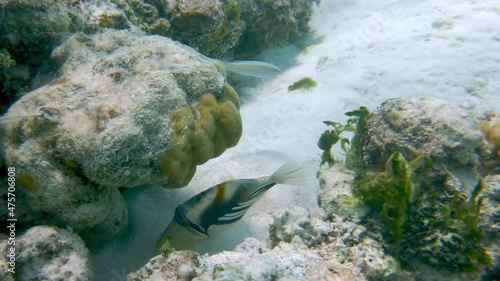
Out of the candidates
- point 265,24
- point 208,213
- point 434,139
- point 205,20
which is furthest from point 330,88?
point 208,213

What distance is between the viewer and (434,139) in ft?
9.53

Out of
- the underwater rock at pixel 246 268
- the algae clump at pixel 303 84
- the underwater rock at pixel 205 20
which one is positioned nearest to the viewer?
the underwater rock at pixel 246 268

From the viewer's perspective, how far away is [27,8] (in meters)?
2.98

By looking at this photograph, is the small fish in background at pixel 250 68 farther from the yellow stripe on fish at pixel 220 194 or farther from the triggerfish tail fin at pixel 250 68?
the yellow stripe on fish at pixel 220 194

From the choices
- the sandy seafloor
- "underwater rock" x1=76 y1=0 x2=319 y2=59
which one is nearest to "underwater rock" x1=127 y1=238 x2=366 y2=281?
the sandy seafloor

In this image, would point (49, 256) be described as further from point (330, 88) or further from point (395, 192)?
point (330, 88)

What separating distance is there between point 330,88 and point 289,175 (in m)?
2.73

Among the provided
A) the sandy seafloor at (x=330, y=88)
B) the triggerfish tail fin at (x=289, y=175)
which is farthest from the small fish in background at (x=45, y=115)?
the triggerfish tail fin at (x=289, y=175)

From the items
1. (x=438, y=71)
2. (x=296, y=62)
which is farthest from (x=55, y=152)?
(x=438, y=71)

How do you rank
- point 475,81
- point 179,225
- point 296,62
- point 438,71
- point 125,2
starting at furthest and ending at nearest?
1. point 296,62
2. point 438,71
3. point 475,81
4. point 125,2
5. point 179,225

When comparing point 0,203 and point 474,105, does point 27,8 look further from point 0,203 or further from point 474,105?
point 474,105

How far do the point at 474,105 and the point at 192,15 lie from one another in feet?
13.5

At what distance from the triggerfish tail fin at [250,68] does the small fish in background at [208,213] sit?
7.08 ft

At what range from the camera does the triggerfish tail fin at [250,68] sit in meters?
4.64
